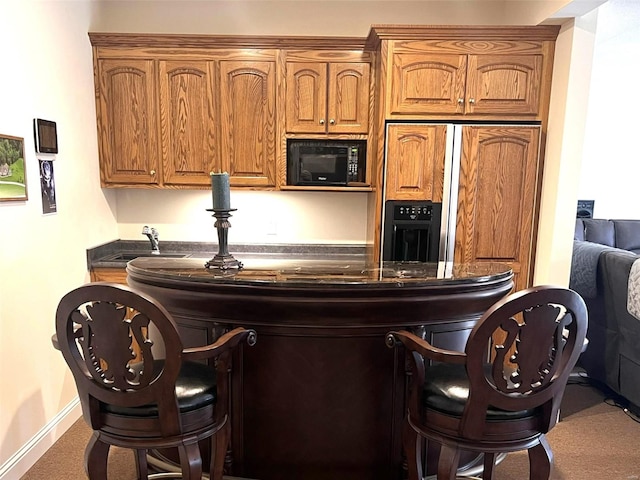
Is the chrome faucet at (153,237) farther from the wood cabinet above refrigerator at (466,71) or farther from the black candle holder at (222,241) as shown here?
the wood cabinet above refrigerator at (466,71)

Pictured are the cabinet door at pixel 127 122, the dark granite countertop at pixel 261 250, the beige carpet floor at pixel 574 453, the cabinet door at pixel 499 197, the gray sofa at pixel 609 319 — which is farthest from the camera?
the dark granite countertop at pixel 261 250

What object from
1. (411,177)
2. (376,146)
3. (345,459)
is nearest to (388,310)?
(345,459)

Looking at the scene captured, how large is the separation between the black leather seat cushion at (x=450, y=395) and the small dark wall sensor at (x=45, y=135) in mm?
2406

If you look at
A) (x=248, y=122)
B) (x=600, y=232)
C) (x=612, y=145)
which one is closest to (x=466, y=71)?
(x=248, y=122)

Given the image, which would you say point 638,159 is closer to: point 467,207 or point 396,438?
point 467,207

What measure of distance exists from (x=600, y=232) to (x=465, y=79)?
3.22 metres

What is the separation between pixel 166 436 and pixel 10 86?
6.44 feet

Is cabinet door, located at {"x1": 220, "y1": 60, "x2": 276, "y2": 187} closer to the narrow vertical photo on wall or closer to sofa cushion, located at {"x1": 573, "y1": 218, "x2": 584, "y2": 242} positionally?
the narrow vertical photo on wall

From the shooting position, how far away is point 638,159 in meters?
5.66

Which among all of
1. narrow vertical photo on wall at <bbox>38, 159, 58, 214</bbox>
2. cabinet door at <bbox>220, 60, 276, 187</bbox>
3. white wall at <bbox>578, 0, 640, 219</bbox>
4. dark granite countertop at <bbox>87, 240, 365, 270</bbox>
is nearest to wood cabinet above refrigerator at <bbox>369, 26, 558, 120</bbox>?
cabinet door at <bbox>220, 60, 276, 187</bbox>

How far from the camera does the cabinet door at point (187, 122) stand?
129 inches

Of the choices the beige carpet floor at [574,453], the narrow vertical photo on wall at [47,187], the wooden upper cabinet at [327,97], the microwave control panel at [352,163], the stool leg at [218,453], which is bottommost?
the beige carpet floor at [574,453]

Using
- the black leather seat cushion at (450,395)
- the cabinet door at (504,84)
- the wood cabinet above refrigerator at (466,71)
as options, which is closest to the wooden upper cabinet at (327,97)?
the wood cabinet above refrigerator at (466,71)

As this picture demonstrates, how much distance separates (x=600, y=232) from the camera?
509 centimetres
